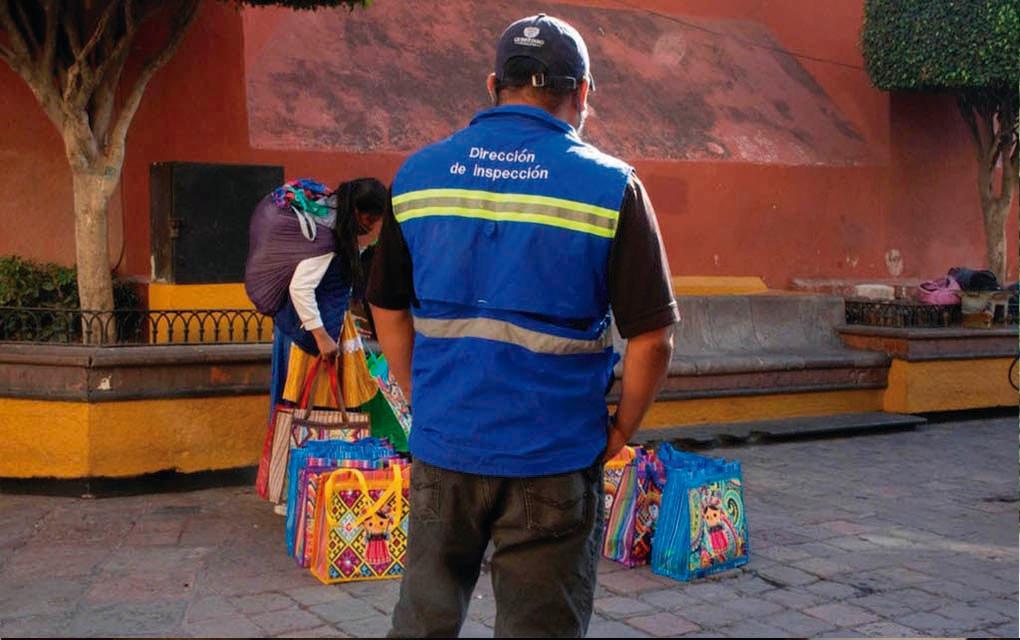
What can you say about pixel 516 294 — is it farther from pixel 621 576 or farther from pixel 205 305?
pixel 205 305

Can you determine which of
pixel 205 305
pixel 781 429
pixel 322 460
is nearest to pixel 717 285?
pixel 781 429

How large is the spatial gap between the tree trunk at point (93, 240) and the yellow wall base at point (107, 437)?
2.88ft

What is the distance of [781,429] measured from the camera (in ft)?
30.1

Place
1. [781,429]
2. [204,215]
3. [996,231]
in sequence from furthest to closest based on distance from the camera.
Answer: [996,231]
[781,429]
[204,215]

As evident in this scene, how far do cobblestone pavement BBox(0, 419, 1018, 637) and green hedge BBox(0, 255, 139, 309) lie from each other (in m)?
1.82

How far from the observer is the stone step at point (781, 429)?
8.80m

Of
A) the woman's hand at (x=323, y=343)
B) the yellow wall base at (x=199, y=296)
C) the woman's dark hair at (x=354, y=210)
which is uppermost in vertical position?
the woman's dark hair at (x=354, y=210)

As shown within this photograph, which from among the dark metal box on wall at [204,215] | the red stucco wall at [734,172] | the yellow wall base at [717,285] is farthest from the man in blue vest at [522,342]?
the yellow wall base at [717,285]

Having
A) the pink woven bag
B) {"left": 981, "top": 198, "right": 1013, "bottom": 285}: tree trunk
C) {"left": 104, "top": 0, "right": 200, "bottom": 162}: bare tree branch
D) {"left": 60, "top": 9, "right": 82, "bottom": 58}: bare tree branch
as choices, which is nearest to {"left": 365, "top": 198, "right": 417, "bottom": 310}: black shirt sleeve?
{"left": 60, "top": 9, "right": 82, "bottom": 58}: bare tree branch

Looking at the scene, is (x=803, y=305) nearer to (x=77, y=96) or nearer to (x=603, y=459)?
(x=77, y=96)

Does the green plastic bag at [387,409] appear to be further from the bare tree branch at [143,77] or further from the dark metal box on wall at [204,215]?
the bare tree branch at [143,77]

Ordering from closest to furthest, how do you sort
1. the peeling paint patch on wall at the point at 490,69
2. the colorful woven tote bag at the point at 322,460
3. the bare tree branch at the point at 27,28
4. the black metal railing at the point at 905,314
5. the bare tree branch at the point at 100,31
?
the colorful woven tote bag at the point at 322,460
the bare tree branch at the point at 100,31
the bare tree branch at the point at 27,28
the peeling paint patch on wall at the point at 490,69
the black metal railing at the point at 905,314

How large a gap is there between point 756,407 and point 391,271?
7.13 metres

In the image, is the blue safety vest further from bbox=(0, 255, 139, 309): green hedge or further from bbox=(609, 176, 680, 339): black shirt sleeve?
bbox=(0, 255, 139, 309): green hedge
